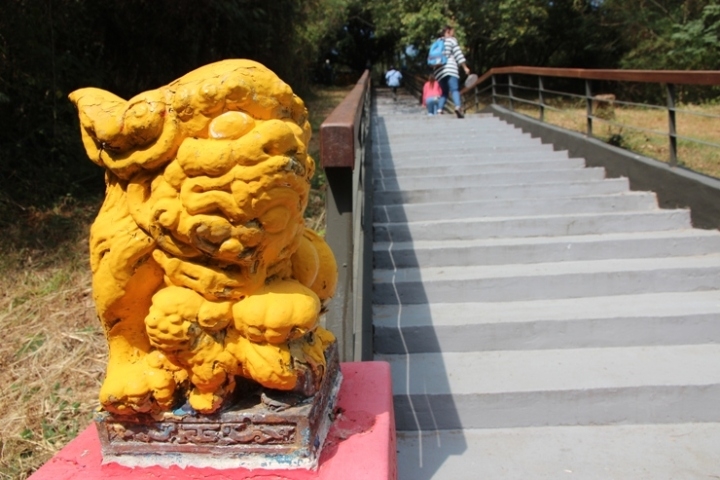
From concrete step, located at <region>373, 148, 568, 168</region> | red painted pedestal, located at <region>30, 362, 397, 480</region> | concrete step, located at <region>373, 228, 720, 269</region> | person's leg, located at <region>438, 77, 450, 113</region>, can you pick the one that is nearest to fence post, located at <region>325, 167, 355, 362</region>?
red painted pedestal, located at <region>30, 362, 397, 480</region>

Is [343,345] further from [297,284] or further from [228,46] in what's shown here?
[228,46]

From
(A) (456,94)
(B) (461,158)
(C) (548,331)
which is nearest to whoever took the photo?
(C) (548,331)

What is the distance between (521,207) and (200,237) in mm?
3702

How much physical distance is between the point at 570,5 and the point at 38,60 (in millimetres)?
17905

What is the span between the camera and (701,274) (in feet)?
11.7

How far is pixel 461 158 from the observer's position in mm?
6090

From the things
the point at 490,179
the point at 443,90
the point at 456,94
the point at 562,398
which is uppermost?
the point at 443,90

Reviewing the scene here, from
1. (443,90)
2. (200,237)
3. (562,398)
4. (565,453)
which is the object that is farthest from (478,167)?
(443,90)

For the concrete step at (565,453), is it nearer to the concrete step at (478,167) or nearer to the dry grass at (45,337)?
the dry grass at (45,337)

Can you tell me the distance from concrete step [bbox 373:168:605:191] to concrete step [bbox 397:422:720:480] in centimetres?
269

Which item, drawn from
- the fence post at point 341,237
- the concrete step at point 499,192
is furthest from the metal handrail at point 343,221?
the concrete step at point 499,192

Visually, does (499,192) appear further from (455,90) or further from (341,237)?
(455,90)

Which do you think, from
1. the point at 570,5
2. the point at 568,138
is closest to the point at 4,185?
the point at 568,138

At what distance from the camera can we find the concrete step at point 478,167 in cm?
550
